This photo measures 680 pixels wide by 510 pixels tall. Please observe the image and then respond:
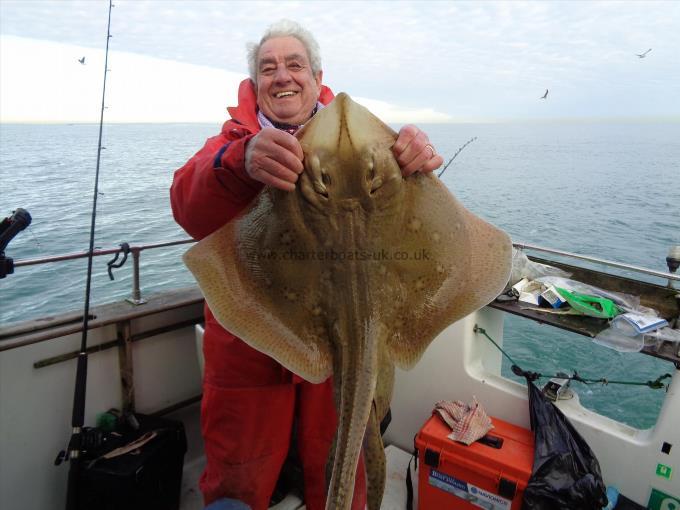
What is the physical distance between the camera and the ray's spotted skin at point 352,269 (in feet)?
4.26

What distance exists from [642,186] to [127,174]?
2595cm

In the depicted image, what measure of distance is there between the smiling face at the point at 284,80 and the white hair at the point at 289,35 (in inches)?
1.6

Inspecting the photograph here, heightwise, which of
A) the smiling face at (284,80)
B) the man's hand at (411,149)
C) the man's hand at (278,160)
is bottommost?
the man's hand at (278,160)

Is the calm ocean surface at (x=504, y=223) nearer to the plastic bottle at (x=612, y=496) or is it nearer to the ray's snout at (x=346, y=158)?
the ray's snout at (x=346, y=158)

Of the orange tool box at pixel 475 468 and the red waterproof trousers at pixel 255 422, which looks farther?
the orange tool box at pixel 475 468

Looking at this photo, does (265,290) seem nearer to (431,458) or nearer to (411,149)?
(411,149)

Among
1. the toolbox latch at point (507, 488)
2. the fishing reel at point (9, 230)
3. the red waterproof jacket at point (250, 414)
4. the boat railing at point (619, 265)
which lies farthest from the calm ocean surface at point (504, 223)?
the toolbox latch at point (507, 488)

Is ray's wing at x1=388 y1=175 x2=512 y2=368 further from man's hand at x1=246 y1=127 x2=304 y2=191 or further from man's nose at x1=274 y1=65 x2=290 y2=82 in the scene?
man's nose at x1=274 y1=65 x2=290 y2=82

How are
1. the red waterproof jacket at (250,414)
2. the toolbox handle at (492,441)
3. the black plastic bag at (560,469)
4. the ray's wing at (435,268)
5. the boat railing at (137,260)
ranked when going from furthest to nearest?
the boat railing at (137,260) → the toolbox handle at (492,441) → the black plastic bag at (560,469) → the red waterproof jacket at (250,414) → the ray's wing at (435,268)

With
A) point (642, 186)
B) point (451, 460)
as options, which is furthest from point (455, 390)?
point (642, 186)

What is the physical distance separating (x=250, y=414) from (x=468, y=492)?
1473 mm

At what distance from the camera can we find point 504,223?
15.2 m

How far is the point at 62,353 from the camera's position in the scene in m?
3.05

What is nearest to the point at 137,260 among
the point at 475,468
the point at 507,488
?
the point at 475,468
